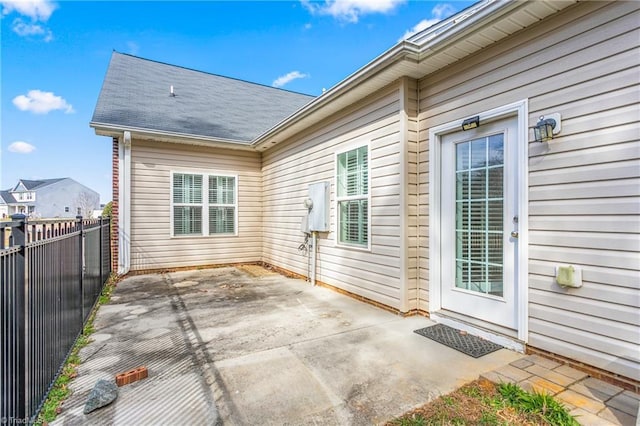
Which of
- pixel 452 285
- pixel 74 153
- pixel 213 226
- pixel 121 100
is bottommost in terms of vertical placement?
pixel 452 285

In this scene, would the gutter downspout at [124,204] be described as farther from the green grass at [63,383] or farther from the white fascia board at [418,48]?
the white fascia board at [418,48]

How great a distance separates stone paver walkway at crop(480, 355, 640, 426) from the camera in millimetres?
1780

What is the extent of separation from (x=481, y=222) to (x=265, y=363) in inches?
95.9

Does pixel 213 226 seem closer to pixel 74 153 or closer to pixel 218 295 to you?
pixel 218 295

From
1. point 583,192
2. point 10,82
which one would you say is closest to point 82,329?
point 583,192

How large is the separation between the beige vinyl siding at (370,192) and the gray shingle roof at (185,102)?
179cm

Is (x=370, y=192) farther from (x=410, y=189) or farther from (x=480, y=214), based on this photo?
(x=480, y=214)

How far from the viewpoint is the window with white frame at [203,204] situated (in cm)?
695

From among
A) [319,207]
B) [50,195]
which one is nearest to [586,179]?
[319,207]

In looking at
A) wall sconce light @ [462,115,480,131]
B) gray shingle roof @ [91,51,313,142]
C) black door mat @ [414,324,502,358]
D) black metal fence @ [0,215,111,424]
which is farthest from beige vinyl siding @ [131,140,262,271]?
wall sconce light @ [462,115,480,131]

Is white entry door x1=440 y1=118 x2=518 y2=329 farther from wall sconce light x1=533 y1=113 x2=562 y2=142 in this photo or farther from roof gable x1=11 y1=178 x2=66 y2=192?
roof gable x1=11 y1=178 x2=66 y2=192

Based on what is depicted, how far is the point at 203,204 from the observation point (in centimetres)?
718

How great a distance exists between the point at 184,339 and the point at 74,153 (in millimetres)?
30080

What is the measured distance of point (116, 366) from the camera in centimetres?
249
